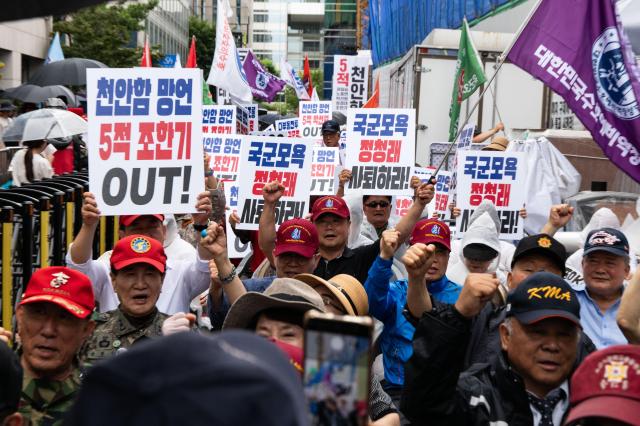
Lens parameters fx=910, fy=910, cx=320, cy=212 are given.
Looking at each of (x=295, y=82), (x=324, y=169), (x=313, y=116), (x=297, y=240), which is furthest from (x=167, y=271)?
(x=295, y=82)

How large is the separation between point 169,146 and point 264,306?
2.59m

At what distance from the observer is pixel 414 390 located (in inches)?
129

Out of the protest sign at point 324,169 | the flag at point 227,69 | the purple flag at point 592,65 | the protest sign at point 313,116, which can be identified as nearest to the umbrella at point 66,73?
the flag at point 227,69

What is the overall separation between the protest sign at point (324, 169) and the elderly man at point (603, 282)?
19.2 feet

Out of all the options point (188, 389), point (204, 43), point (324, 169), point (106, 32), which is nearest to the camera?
point (188, 389)

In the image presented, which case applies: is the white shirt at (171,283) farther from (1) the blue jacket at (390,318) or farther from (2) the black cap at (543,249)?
(2) the black cap at (543,249)

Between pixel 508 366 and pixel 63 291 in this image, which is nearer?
pixel 508 366

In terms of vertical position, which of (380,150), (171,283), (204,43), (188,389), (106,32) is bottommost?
(171,283)

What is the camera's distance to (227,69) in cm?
1566

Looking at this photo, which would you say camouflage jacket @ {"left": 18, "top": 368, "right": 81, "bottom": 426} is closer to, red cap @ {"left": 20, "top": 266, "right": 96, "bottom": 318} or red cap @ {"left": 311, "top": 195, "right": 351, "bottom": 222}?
red cap @ {"left": 20, "top": 266, "right": 96, "bottom": 318}

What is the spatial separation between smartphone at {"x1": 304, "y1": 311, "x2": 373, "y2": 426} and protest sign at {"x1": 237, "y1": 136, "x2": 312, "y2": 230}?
6.37 metres

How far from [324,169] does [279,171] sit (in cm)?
273

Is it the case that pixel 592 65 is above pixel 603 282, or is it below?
above

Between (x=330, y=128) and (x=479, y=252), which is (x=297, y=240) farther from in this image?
(x=330, y=128)
